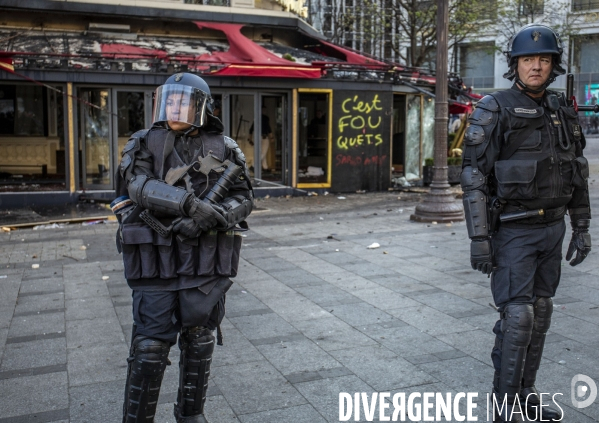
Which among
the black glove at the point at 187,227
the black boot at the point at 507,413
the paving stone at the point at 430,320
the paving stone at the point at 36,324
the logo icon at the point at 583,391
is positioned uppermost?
the black glove at the point at 187,227

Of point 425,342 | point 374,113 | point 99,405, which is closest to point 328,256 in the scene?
point 425,342

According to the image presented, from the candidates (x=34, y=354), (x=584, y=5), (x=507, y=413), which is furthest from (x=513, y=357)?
(x=584, y=5)

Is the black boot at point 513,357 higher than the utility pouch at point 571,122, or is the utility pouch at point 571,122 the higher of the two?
the utility pouch at point 571,122

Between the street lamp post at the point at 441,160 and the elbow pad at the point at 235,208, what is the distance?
7848 millimetres

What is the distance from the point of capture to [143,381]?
338 centimetres

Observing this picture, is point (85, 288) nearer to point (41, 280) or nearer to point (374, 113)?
point (41, 280)

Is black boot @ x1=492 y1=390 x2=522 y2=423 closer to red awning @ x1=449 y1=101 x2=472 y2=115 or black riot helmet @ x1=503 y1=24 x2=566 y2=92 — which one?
black riot helmet @ x1=503 y1=24 x2=566 y2=92

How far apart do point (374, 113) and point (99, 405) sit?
535 inches

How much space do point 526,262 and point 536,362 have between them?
621 millimetres

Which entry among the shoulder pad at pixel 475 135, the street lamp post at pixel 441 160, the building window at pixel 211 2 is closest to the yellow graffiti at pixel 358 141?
the building window at pixel 211 2

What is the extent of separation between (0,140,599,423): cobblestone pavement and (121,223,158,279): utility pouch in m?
0.91

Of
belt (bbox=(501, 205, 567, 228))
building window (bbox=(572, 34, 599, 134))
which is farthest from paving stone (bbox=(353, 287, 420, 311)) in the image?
building window (bbox=(572, 34, 599, 134))

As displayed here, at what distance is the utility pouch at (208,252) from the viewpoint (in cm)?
353

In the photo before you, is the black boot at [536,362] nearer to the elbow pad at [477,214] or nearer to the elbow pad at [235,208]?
the elbow pad at [477,214]
